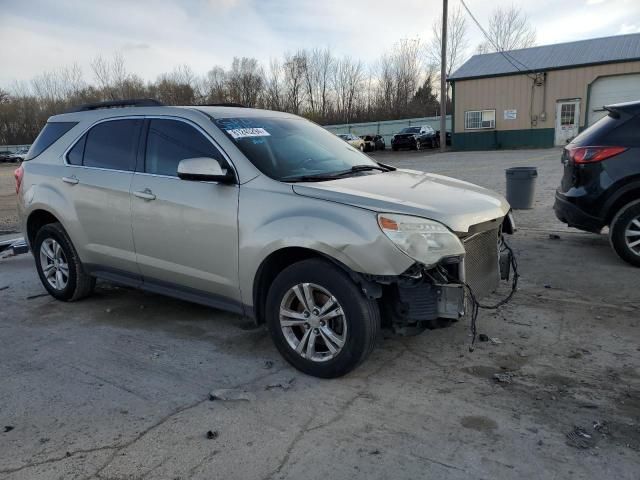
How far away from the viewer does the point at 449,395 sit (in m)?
3.27

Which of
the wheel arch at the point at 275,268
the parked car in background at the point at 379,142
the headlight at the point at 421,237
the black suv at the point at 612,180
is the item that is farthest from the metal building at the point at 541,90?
the wheel arch at the point at 275,268

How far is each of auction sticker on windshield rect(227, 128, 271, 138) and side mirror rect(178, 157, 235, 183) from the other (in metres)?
0.37

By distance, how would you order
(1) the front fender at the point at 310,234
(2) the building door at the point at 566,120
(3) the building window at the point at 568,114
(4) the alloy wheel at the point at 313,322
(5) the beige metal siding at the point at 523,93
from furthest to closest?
(3) the building window at the point at 568,114, (2) the building door at the point at 566,120, (5) the beige metal siding at the point at 523,93, (4) the alloy wheel at the point at 313,322, (1) the front fender at the point at 310,234

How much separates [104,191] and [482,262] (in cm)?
325

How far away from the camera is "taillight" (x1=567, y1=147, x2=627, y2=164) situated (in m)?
5.72

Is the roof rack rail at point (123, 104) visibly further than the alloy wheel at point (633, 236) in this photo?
No

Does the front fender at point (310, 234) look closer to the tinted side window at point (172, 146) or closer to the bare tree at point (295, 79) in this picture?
the tinted side window at point (172, 146)

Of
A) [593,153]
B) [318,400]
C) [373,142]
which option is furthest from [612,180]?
[373,142]

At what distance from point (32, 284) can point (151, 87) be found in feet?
187

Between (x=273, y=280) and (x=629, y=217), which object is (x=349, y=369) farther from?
(x=629, y=217)

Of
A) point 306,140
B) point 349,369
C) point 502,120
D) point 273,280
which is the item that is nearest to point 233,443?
point 349,369

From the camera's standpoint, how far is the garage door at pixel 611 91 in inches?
1076

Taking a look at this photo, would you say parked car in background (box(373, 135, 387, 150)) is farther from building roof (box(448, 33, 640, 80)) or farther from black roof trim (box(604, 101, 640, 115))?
black roof trim (box(604, 101, 640, 115))

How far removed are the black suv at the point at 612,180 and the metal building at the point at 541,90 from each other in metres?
25.2
